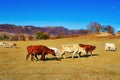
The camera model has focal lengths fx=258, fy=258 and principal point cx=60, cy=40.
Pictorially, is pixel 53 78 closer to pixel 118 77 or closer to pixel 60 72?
pixel 60 72


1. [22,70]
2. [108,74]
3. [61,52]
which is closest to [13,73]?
[22,70]

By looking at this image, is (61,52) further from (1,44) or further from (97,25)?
(97,25)

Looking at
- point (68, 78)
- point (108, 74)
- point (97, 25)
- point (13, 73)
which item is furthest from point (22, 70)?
point (97, 25)

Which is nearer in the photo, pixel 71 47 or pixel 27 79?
pixel 27 79

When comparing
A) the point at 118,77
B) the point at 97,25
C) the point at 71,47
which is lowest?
the point at 118,77

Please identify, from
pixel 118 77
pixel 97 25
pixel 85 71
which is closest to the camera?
pixel 118 77

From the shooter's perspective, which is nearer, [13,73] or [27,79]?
[27,79]

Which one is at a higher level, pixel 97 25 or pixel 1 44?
pixel 97 25

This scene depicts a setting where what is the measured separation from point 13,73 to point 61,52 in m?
10.9

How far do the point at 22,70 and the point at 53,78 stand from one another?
381 cm

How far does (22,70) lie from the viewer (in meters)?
20.4

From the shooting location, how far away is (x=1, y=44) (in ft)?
172

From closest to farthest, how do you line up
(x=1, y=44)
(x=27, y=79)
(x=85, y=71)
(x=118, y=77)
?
1. (x=27, y=79)
2. (x=118, y=77)
3. (x=85, y=71)
4. (x=1, y=44)

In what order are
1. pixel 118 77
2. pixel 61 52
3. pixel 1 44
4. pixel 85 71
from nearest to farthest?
pixel 118 77 → pixel 85 71 → pixel 61 52 → pixel 1 44
